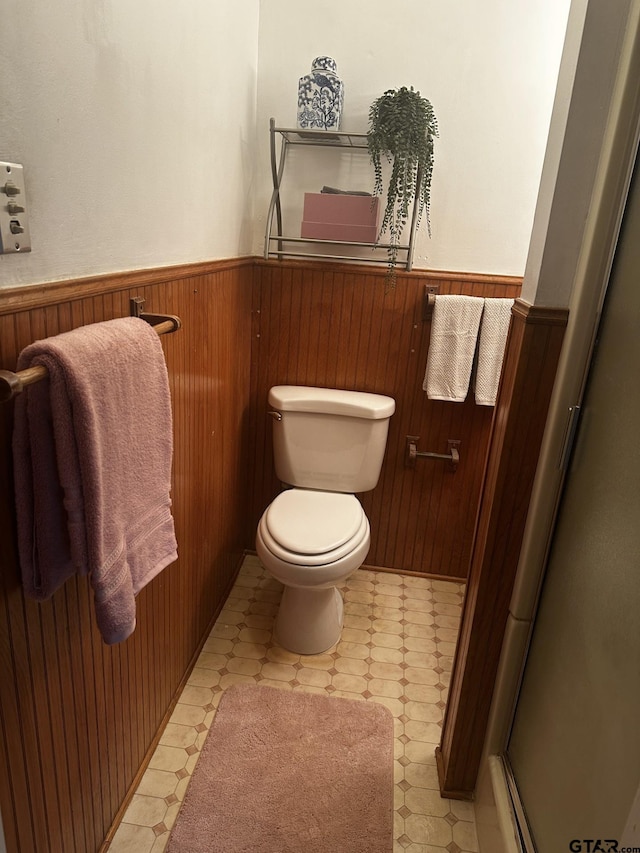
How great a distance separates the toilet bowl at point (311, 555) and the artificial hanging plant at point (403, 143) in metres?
0.87

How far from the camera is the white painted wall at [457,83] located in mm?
1942

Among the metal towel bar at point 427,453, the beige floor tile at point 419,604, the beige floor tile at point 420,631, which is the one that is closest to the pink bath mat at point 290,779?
the beige floor tile at point 420,631

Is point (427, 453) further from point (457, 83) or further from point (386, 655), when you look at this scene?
point (457, 83)

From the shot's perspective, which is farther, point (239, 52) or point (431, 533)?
point (431, 533)

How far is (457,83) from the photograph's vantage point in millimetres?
1989

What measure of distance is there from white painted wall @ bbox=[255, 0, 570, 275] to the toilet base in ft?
4.39

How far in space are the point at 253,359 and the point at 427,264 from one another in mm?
762

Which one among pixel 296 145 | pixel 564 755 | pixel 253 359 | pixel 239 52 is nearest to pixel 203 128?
pixel 239 52

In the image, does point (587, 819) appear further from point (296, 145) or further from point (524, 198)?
point (296, 145)

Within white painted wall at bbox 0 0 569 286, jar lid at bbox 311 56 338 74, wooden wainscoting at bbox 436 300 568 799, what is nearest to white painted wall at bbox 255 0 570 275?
white painted wall at bbox 0 0 569 286

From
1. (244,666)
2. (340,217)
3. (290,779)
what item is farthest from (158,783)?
(340,217)

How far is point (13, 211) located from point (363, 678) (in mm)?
1684

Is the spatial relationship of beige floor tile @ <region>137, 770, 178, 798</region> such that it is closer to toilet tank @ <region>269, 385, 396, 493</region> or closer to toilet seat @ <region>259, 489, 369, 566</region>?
toilet seat @ <region>259, 489, 369, 566</region>

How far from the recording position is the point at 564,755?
1042mm
